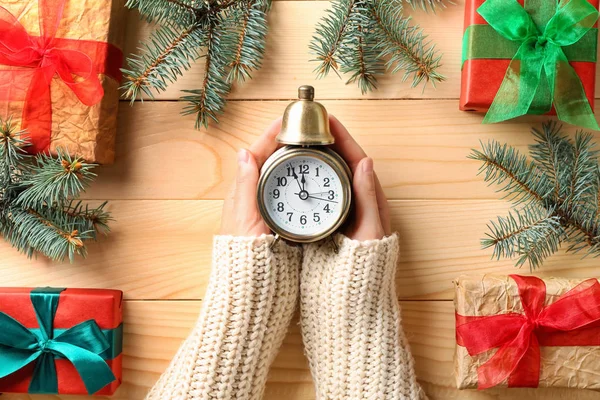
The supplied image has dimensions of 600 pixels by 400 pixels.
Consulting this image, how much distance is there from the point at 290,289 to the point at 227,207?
0.19 metres

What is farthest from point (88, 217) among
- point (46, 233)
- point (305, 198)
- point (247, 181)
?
point (305, 198)

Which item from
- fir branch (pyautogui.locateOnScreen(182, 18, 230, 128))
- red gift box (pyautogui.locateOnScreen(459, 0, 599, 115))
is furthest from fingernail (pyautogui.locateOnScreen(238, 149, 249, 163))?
red gift box (pyautogui.locateOnScreen(459, 0, 599, 115))

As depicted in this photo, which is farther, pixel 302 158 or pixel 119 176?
pixel 119 176

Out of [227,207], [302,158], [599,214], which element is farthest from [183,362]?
[599,214]

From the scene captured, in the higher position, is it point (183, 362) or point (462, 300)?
point (462, 300)

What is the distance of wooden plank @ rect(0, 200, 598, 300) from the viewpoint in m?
1.01

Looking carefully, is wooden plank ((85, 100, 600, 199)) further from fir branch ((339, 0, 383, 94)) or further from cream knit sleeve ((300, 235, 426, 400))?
cream knit sleeve ((300, 235, 426, 400))

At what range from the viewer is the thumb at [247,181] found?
3.00 feet

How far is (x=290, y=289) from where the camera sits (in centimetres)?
94

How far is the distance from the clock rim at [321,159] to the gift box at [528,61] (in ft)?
0.92

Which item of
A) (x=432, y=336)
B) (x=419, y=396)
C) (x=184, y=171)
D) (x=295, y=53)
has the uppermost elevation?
(x=295, y=53)

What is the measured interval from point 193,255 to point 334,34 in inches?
18.8

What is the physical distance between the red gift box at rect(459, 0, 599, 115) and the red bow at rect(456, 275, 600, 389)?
0.33 meters

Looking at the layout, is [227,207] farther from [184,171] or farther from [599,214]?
[599,214]
